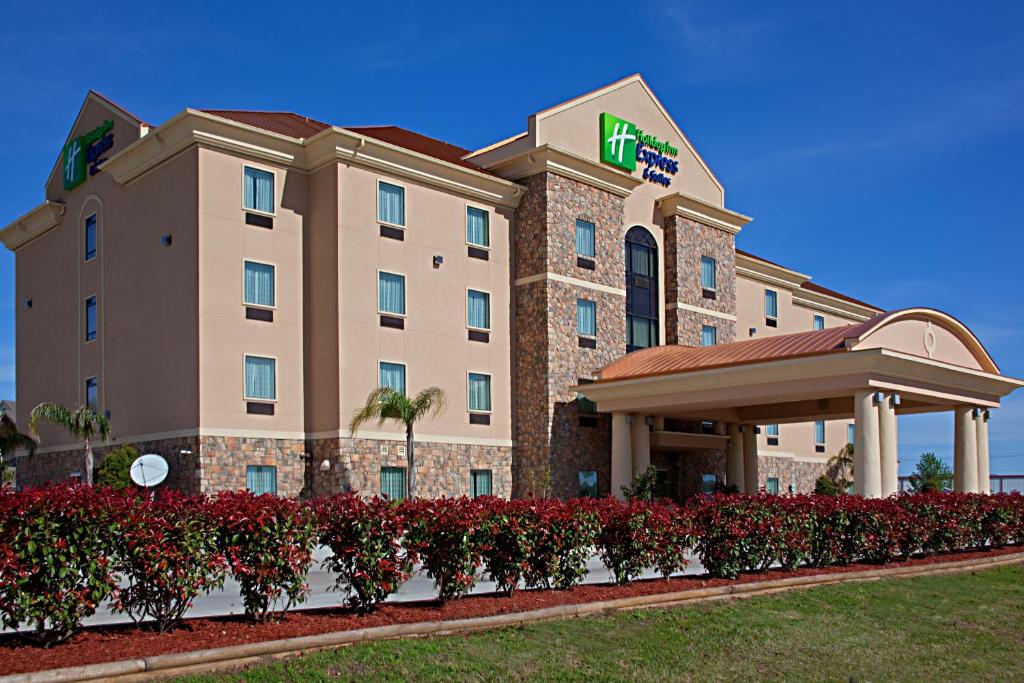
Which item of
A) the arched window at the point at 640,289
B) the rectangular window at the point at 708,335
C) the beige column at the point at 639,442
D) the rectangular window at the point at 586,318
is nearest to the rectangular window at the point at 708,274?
the rectangular window at the point at 708,335

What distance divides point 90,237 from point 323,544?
24.4m

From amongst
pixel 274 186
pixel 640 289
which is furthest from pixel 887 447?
pixel 274 186

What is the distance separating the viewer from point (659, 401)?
31844 mm

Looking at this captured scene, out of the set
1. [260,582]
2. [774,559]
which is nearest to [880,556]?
[774,559]

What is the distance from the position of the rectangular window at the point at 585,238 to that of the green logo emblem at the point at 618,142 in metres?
2.51

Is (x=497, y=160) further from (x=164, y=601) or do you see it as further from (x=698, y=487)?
(x=164, y=601)

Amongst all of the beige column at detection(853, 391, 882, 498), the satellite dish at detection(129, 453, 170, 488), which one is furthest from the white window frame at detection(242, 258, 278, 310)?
the beige column at detection(853, 391, 882, 498)

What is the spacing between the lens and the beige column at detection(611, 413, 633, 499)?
3309 centimetres

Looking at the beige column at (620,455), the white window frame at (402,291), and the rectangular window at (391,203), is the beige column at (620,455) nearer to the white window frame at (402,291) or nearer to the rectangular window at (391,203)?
the white window frame at (402,291)

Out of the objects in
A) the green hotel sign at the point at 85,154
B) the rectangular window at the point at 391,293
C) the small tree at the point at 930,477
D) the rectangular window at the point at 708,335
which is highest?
the green hotel sign at the point at 85,154

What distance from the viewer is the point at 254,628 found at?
11047 millimetres

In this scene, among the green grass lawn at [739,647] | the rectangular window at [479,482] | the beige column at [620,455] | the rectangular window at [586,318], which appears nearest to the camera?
the green grass lawn at [739,647]

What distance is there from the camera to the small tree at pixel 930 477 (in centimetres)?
4233

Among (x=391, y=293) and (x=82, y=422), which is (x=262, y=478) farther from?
(x=391, y=293)
